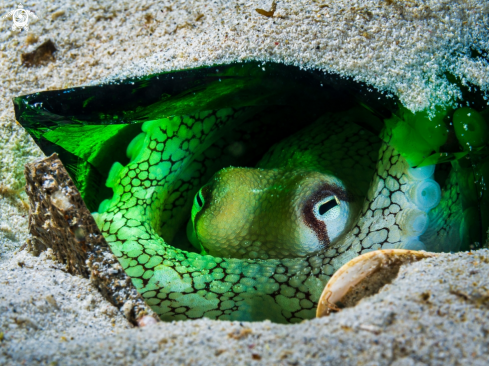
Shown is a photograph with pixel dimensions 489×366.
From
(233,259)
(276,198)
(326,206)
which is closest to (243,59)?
(276,198)

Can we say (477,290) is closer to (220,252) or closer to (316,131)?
(220,252)

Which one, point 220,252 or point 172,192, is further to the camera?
point 172,192

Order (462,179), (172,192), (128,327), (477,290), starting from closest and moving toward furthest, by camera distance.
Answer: (477,290)
(128,327)
(462,179)
(172,192)

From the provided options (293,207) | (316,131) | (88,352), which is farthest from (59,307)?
(316,131)

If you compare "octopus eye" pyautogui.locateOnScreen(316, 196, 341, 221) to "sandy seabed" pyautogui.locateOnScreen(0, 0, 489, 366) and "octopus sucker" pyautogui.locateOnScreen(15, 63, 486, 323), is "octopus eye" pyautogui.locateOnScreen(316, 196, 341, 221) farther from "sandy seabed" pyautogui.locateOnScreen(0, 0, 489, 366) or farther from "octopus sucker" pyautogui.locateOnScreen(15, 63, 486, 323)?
"sandy seabed" pyautogui.locateOnScreen(0, 0, 489, 366)

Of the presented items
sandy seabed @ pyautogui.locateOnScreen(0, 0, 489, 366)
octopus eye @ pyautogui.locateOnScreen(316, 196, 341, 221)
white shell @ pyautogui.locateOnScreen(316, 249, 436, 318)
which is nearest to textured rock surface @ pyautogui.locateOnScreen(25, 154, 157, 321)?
sandy seabed @ pyautogui.locateOnScreen(0, 0, 489, 366)

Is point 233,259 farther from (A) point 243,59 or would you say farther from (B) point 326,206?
(A) point 243,59
